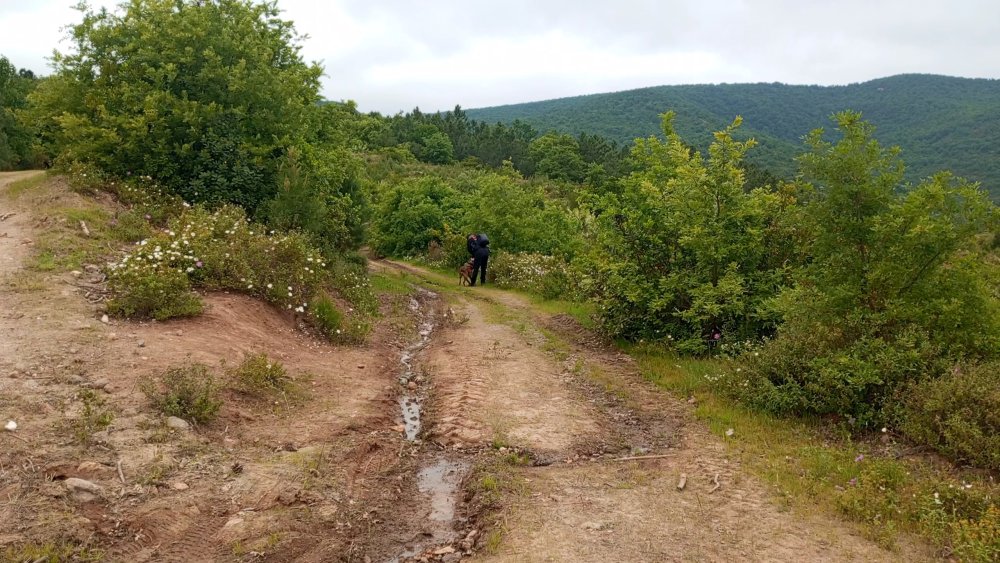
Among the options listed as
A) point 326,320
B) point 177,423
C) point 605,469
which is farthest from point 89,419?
point 326,320

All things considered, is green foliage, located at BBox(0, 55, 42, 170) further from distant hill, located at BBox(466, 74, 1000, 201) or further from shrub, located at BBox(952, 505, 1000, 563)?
distant hill, located at BBox(466, 74, 1000, 201)

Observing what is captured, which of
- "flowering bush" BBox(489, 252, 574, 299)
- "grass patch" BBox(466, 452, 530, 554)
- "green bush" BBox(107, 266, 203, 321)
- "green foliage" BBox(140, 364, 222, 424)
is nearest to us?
"grass patch" BBox(466, 452, 530, 554)

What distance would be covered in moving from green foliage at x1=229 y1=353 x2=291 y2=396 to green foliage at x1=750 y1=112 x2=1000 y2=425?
579 centimetres

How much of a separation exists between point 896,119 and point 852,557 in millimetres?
186497

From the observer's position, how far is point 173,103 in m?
14.0

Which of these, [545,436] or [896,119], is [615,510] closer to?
[545,436]

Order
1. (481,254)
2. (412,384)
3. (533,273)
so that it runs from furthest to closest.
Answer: (481,254)
(533,273)
(412,384)

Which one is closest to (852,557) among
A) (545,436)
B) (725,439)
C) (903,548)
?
(903,548)

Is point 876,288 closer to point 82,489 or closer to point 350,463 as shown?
point 350,463

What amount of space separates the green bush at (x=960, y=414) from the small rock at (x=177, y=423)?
698 cm

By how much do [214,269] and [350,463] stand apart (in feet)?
17.7

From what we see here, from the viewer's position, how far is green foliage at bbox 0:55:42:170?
88.5 ft

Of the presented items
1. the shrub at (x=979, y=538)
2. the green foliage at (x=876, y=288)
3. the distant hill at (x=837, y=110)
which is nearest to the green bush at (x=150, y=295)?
the green foliage at (x=876, y=288)

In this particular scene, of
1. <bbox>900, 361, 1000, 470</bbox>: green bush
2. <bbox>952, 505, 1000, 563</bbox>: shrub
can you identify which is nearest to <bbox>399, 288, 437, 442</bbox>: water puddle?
<bbox>952, 505, 1000, 563</bbox>: shrub
